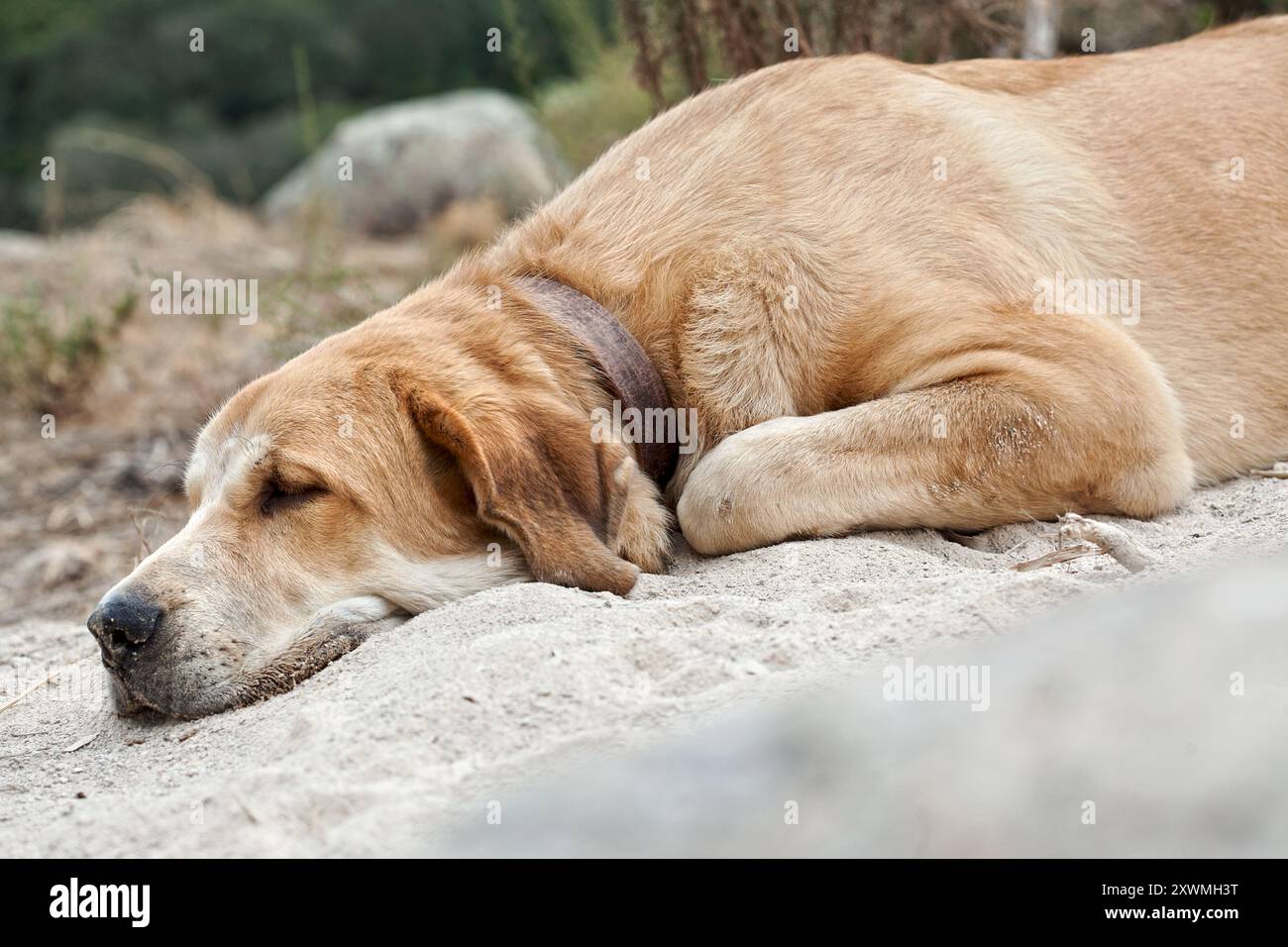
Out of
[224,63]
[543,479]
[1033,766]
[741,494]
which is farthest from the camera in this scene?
[224,63]

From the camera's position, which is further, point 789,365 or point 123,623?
point 789,365

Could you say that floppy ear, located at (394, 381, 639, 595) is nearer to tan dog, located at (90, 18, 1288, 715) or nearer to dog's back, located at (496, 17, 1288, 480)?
tan dog, located at (90, 18, 1288, 715)

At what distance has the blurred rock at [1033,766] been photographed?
1.46 meters

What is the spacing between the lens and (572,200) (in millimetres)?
3789

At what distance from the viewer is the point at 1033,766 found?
4.93 ft

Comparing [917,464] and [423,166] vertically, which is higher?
[423,166]

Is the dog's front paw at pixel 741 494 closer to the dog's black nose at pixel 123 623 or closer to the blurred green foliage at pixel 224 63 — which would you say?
the dog's black nose at pixel 123 623

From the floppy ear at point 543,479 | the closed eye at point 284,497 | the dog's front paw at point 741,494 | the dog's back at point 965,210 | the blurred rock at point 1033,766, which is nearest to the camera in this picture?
the blurred rock at point 1033,766

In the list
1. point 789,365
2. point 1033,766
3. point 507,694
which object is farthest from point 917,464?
point 1033,766

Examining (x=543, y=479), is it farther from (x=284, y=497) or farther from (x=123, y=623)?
(x=123, y=623)

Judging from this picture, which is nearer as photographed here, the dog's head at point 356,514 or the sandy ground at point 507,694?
the sandy ground at point 507,694

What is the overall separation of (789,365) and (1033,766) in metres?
2.06

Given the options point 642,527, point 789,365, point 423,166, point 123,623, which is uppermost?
point 423,166

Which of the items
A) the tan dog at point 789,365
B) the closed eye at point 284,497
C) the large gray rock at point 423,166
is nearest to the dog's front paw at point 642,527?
the tan dog at point 789,365
